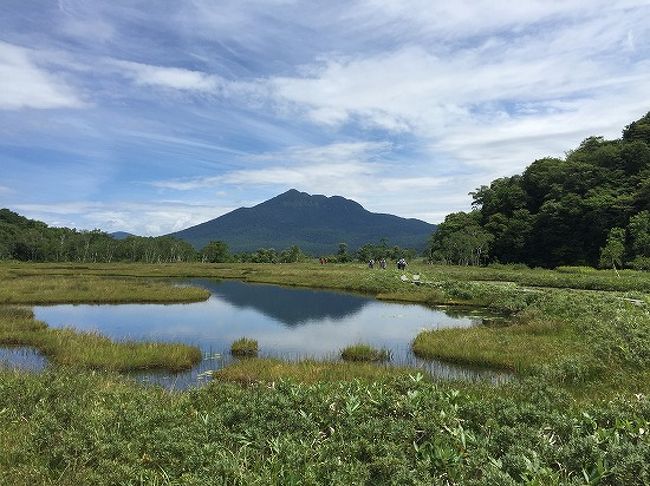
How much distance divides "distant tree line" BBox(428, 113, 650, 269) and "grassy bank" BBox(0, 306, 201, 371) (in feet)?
179

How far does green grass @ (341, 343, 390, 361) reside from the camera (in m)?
19.2

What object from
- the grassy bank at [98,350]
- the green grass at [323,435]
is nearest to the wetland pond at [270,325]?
the grassy bank at [98,350]

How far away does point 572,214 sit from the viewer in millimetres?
75125

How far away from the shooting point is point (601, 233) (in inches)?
2783

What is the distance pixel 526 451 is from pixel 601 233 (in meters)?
75.6

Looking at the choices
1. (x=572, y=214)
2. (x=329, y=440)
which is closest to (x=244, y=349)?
(x=329, y=440)

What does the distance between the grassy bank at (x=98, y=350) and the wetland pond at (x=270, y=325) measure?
2.01 ft

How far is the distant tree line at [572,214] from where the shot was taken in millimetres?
65812

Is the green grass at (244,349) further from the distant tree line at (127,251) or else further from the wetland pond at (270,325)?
the distant tree line at (127,251)

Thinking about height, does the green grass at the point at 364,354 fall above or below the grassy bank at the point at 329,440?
below

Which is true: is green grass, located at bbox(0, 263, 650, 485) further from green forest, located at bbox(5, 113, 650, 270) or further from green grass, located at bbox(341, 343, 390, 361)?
green forest, located at bbox(5, 113, 650, 270)

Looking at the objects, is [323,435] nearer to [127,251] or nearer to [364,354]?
[364,354]

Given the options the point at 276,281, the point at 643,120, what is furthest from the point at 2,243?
the point at 643,120

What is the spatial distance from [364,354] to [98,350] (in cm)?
1035
